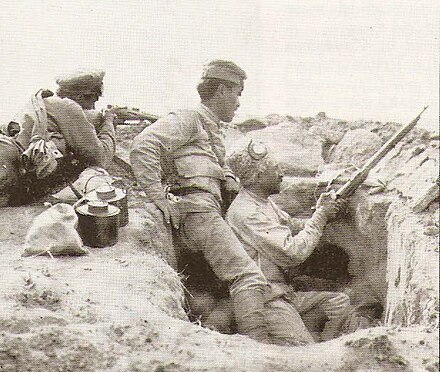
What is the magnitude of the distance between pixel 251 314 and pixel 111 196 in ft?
4.33

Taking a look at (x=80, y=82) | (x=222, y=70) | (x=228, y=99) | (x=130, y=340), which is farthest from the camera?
(x=80, y=82)

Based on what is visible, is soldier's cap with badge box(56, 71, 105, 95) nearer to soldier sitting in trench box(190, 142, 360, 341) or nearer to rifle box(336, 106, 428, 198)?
soldier sitting in trench box(190, 142, 360, 341)

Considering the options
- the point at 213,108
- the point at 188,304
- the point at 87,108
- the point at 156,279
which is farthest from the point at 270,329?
→ the point at 87,108

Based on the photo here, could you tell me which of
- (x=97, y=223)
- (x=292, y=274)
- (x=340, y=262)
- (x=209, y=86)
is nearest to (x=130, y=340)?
(x=97, y=223)

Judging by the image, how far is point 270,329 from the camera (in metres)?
4.89

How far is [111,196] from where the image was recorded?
492 cm

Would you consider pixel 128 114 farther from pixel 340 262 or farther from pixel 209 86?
pixel 340 262

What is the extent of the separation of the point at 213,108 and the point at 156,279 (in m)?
1.79

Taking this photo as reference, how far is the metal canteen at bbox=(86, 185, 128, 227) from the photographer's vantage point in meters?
4.90

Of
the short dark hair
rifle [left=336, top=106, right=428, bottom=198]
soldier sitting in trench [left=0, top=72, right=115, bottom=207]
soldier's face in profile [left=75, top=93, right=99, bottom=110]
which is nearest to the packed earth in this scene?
rifle [left=336, top=106, right=428, bottom=198]

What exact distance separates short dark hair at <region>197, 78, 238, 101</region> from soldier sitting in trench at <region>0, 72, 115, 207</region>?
3.19ft

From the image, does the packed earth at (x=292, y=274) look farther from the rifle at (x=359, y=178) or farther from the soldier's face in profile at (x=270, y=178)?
the soldier's face in profile at (x=270, y=178)

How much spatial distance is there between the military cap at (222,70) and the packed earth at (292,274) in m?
0.61

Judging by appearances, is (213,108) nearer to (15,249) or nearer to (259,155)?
(259,155)
